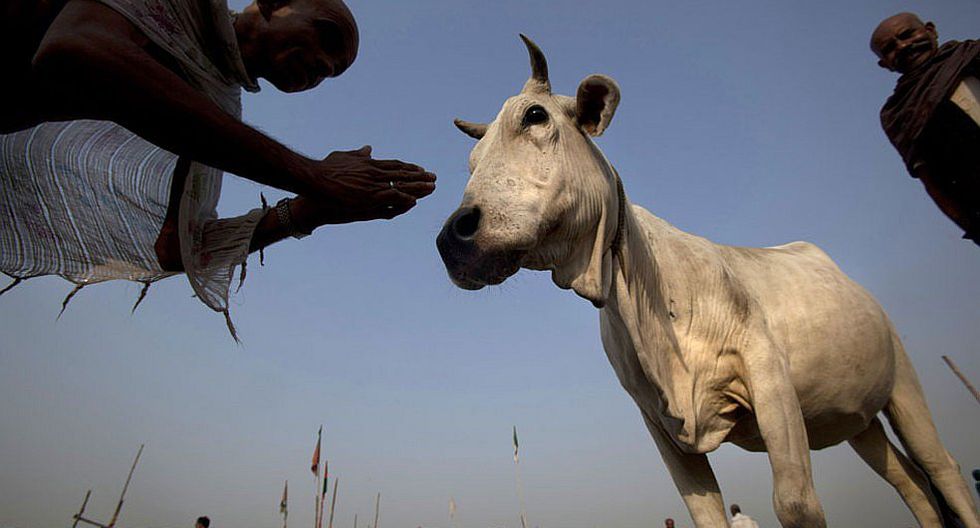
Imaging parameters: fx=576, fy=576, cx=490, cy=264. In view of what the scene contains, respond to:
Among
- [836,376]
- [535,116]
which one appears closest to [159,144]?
[535,116]

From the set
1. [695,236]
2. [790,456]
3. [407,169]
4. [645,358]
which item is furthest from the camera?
[695,236]

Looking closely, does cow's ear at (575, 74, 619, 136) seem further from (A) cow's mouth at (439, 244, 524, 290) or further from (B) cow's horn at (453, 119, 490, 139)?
(A) cow's mouth at (439, 244, 524, 290)

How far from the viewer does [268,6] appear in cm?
186

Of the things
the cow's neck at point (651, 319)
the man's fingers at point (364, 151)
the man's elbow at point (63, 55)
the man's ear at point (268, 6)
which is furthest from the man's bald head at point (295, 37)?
the cow's neck at point (651, 319)

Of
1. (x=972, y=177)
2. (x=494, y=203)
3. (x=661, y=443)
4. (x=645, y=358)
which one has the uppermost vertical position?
(x=972, y=177)

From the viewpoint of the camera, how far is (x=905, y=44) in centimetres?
359

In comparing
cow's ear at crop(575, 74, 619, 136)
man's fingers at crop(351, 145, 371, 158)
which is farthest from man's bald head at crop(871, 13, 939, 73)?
man's fingers at crop(351, 145, 371, 158)

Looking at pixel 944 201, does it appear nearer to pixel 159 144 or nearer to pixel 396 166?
pixel 396 166

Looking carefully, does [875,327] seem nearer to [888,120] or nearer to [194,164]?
[888,120]

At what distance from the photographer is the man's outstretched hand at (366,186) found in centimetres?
152

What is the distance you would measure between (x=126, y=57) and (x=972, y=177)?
13.5 ft

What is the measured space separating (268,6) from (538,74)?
71.0 inches

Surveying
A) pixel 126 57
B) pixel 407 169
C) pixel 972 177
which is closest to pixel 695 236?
pixel 972 177

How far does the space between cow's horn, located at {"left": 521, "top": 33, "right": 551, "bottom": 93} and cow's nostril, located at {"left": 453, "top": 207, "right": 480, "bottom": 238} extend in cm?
115
